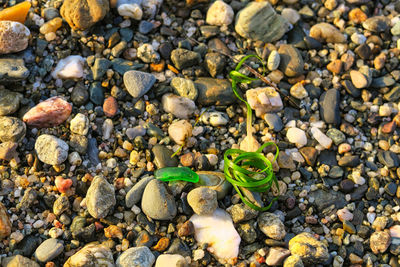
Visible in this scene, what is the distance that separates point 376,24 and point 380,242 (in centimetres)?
155

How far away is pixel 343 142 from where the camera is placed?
9.05ft

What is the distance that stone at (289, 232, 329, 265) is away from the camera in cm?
231

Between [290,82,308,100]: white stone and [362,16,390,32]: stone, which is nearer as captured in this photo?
[290,82,308,100]: white stone

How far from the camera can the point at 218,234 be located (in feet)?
7.84

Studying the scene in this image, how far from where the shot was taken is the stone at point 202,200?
2.39 meters

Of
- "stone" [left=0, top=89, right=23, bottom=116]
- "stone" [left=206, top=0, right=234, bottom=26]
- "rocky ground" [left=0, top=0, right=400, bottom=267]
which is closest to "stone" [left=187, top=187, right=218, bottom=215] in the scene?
"rocky ground" [left=0, top=0, right=400, bottom=267]

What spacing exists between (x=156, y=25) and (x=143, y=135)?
2.69 feet

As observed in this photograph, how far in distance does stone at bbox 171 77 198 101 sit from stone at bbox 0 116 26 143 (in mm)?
919

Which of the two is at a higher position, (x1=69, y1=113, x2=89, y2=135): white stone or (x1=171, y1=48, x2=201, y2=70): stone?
(x1=171, y1=48, x2=201, y2=70): stone

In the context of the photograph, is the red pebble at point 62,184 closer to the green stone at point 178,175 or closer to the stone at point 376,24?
the green stone at point 178,175

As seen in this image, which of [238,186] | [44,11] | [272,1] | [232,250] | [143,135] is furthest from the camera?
[272,1]

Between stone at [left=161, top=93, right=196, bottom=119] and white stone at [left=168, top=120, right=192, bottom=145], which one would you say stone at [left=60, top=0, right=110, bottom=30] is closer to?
stone at [left=161, top=93, right=196, bottom=119]

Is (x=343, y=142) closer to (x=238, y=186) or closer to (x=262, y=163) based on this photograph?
(x=262, y=163)

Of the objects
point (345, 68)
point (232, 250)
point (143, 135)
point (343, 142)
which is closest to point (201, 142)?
point (143, 135)
